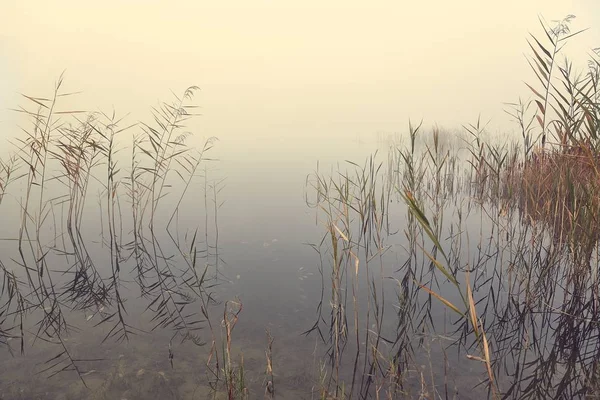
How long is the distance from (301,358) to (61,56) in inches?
2262

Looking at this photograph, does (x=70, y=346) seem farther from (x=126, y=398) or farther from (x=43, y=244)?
(x=43, y=244)

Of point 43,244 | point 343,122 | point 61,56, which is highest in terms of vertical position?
point 61,56

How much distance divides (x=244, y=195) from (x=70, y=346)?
672 centimetres

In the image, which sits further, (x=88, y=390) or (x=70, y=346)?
(x=70, y=346)

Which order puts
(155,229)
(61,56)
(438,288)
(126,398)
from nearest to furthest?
(126,398) < (438,288) < (155,229) < (61,56)

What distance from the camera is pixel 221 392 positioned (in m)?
3.01

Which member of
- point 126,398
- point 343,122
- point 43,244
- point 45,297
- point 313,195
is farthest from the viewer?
→ point 343,122

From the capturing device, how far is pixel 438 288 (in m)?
4.91

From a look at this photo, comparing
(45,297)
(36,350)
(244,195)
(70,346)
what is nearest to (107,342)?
(70,346)

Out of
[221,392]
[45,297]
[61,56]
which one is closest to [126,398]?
[221,392]

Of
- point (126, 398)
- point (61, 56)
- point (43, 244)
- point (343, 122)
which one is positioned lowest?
point (126, 398)

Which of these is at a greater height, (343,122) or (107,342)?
(343,122)

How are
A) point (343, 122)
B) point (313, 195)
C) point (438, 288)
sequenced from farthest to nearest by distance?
point (343, 122)
point (313, 195)
point (438, 288)

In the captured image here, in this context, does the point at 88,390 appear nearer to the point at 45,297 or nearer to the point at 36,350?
the point at 36,350
